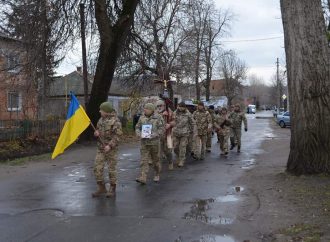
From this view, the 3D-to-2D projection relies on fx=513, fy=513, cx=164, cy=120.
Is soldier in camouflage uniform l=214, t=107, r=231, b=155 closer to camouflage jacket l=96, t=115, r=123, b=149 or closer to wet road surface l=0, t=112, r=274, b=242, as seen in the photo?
wet road surface l=0, t=112, r=274, b=242

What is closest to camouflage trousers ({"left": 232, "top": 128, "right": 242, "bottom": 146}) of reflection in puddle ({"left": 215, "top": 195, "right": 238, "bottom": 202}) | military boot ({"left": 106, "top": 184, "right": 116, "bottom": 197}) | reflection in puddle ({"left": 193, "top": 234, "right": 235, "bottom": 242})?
reflection in puddle ({"left": 215, "top": 195, "right": 238, "bottom": 202})

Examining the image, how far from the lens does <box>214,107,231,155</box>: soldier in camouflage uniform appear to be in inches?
678

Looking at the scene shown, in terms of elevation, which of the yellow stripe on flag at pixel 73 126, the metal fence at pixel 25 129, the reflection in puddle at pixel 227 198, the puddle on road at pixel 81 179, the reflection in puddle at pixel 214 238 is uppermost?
the yellow stripe on flag at pixel 73 126

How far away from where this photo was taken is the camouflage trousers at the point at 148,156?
1049cm

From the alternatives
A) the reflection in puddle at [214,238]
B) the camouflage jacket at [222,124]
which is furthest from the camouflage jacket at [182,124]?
the reflection in puddle at [214,238]

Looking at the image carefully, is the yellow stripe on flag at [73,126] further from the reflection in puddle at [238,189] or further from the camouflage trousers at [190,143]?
the camouflage trousers at [190,143]

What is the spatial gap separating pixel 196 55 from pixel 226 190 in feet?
125

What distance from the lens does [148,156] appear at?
10758 mm

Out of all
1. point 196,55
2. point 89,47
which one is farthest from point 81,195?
point 196,55

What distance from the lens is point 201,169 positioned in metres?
13.2

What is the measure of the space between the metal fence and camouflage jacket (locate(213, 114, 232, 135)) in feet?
23.3

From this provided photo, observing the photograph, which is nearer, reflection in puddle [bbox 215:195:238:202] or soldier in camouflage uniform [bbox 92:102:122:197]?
reflection in puddle [bbox 215:195:238:202]

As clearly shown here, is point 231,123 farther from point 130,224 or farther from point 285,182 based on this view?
point 130,224

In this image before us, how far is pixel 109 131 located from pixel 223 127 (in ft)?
28.6
